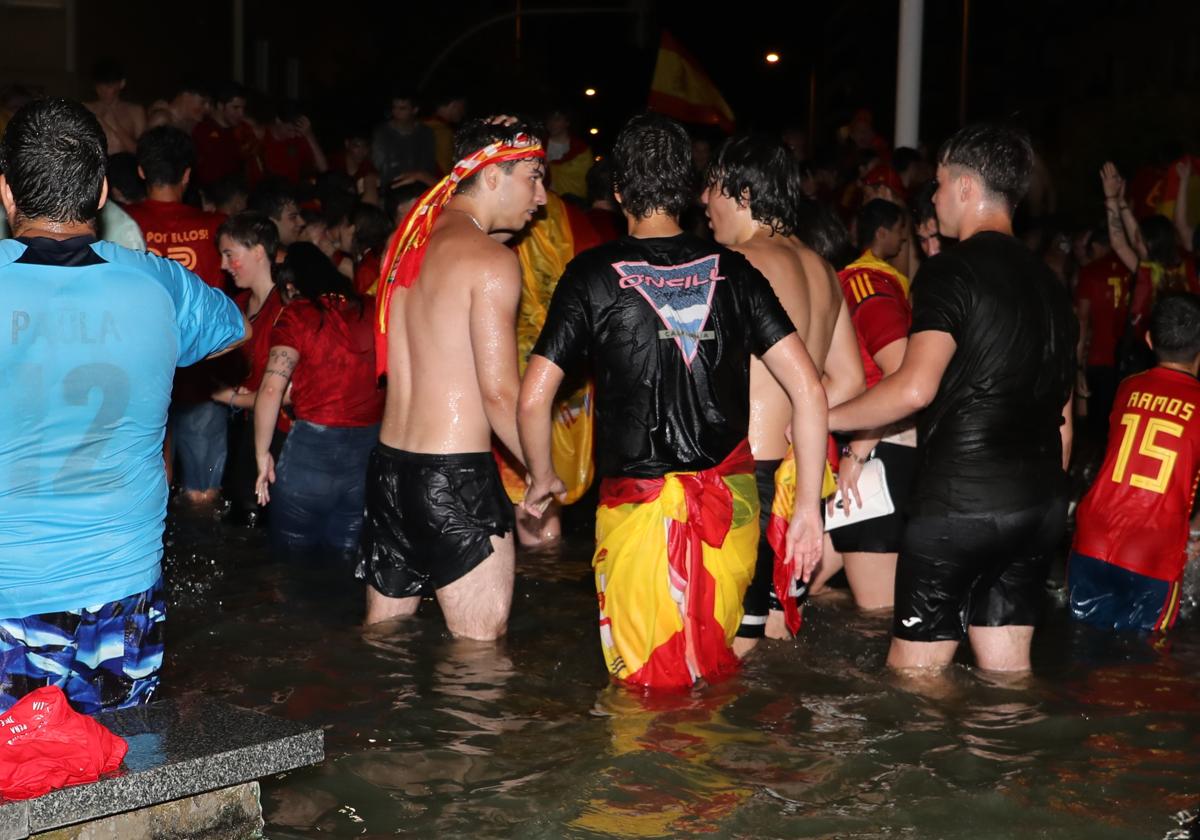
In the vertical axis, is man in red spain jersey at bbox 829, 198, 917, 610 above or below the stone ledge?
above

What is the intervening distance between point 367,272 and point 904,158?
206 inches

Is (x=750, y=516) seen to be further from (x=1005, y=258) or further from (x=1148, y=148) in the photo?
(x=1148, y=148)

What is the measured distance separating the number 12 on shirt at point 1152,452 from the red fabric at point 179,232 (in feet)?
15.5

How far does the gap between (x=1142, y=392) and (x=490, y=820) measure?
382 cm

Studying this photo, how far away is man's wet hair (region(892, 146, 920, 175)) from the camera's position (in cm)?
1145

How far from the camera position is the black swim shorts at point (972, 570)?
4.56 meters

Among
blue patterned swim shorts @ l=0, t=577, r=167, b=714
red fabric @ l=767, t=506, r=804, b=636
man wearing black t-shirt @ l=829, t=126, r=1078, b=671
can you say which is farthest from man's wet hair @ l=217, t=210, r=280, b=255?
blue patterned swim shorts @ l=0, t=577, r=167, b=714

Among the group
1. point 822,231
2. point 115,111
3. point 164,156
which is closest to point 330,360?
point 164,156

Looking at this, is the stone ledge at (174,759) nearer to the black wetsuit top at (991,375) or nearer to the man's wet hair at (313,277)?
the black wetsuit top at (991,375)

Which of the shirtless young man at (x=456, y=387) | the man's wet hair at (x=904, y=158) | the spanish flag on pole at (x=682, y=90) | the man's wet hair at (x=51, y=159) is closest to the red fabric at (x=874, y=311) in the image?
the shirtless young man at (x=456, y=387)

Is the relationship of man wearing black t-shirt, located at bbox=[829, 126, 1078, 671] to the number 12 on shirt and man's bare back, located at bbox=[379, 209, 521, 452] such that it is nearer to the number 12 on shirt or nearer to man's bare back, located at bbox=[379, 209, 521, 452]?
man's bare back, located at bbox=[379, 209, 521, 452]

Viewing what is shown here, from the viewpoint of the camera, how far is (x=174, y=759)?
10.2 ft

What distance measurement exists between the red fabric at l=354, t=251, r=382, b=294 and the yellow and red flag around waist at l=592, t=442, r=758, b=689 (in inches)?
143

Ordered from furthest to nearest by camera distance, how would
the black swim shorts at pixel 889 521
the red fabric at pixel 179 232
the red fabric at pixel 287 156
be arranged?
the red fabric at pixel 287 156, the red fabric at pixel 179 232, the black swim shorts at pixel 889 521
